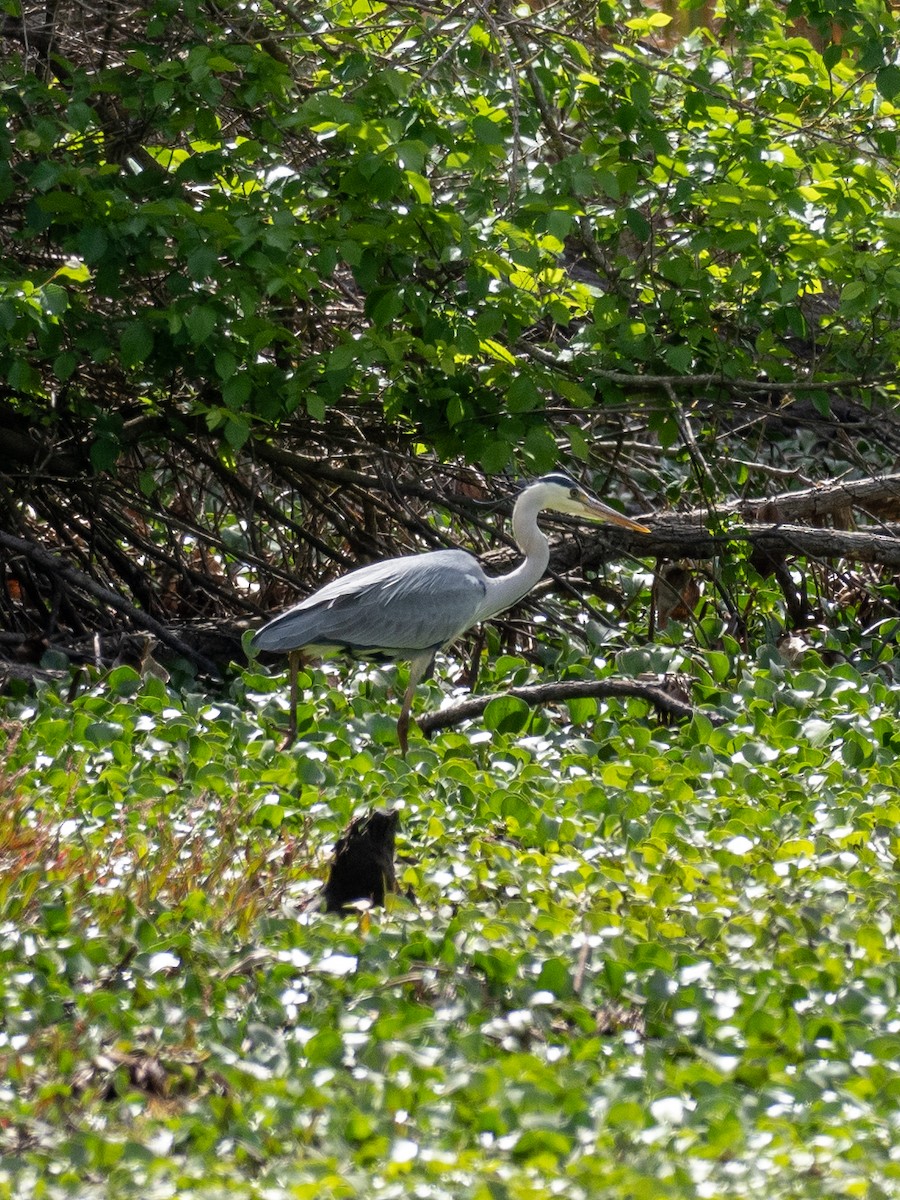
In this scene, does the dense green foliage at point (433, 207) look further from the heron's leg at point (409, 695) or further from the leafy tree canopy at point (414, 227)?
the heron's leg at point (409, 695)

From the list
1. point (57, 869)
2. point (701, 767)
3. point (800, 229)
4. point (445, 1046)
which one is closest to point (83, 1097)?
point (445, 1046)

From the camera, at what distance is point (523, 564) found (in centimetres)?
691

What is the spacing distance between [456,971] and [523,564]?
3370 millimetres

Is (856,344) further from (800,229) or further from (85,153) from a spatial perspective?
(85,153)

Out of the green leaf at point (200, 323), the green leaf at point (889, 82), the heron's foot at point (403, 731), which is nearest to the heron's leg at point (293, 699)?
the heron's foot at point (403, 731)

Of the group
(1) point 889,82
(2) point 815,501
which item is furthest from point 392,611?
(1) point 889,82

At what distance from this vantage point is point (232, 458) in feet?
24.1

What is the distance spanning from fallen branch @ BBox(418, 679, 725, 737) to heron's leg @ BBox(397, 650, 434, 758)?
15 cm

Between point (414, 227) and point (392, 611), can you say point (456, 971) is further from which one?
point (414, 227)

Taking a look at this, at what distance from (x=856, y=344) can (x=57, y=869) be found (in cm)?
421

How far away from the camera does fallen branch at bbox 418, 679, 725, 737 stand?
613cm

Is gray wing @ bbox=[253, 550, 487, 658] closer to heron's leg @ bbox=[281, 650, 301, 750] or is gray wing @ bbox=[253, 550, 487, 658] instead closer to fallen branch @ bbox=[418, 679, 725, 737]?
heron's leg @ bbox=[281, 650, 301, 750]

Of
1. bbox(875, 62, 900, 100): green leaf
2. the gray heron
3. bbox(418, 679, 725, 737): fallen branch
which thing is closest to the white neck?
the gray heron

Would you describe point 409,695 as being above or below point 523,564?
below
